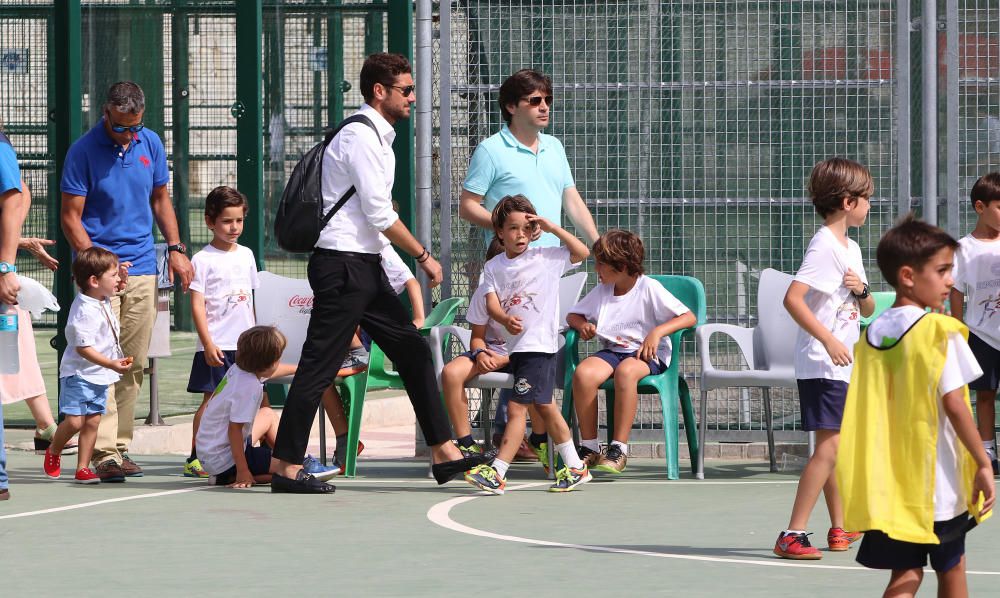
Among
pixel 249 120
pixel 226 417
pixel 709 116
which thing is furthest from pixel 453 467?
pixel 249 120

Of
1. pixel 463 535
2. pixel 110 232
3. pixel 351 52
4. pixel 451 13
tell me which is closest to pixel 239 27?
pixel 351 52

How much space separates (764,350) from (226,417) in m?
2.48

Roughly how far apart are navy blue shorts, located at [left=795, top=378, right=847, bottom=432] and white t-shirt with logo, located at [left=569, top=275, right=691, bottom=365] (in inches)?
83.5

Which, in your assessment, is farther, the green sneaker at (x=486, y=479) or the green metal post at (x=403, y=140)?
the green metal post at (x=403, y=140)

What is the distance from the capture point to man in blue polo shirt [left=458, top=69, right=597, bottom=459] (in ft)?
27.2

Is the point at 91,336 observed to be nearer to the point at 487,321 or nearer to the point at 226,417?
the point at 226,417

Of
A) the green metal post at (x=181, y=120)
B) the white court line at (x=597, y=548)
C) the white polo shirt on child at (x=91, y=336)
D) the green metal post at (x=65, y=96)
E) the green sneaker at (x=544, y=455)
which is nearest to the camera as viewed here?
the white court line at (x=597, y=548)

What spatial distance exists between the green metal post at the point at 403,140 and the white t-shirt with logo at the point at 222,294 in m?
2.76

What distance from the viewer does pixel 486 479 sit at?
Result: 24.5 ft

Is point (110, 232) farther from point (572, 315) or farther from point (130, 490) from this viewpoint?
point (572, 315)

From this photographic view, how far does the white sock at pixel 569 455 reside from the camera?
7652mm

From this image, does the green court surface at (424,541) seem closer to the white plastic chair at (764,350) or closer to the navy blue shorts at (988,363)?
the white plastic chair at (764,350)

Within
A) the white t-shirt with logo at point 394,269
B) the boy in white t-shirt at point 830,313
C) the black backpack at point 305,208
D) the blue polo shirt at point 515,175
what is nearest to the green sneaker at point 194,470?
the white t-shirt with logo at point 394,269

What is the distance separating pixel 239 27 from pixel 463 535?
5602 mm
